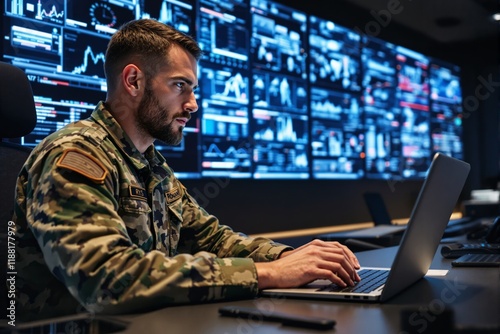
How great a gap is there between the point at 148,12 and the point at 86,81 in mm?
565

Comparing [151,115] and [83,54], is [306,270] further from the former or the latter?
[83,54]

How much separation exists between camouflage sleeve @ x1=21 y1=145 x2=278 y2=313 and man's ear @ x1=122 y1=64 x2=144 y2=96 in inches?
16.5

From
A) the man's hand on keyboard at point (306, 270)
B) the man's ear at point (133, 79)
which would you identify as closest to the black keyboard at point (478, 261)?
the man's hand on keyboard at point (306, 270)

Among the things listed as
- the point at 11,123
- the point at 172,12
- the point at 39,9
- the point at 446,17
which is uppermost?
the point at 446,17

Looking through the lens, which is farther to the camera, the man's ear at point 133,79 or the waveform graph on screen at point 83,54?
the waveform graph on screen at point 83,54

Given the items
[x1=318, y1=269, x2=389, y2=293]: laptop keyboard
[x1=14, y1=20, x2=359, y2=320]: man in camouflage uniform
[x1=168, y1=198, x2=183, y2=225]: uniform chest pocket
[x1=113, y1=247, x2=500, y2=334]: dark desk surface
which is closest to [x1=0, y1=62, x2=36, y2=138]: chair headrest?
[x1=14, y1=20, x2=359, y2=320]: man in camouflage uniform

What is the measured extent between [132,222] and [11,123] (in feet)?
1.35

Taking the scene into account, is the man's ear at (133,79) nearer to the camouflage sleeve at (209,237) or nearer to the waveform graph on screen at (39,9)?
the camouflage sleeve at (209,237)

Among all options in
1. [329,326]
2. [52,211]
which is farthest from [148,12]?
[329,326]

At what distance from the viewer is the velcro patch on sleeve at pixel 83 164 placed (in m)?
1.06

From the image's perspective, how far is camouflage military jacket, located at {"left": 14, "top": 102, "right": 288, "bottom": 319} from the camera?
96 centimetres

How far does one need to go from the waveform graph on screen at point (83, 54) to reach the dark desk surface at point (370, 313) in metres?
1.75

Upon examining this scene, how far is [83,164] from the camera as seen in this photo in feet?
3.55

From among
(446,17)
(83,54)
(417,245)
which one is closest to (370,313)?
(417,245)
